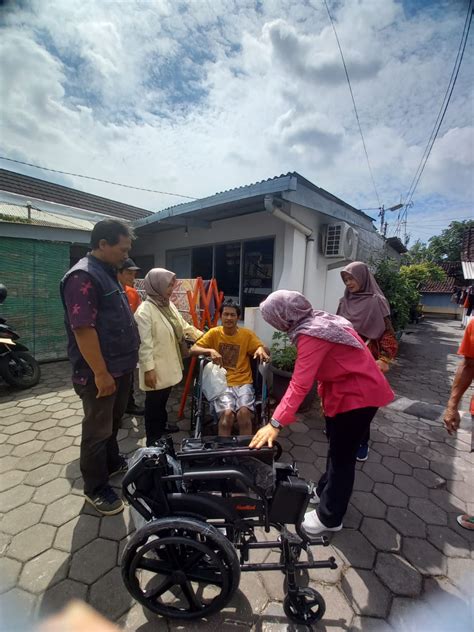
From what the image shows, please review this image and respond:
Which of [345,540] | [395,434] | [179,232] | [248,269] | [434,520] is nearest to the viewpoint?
[345,540]

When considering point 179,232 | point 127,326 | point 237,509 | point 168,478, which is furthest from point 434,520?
point 179,232

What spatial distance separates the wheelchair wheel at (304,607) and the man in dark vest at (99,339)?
1.27 metres

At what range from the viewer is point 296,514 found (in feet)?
4.33

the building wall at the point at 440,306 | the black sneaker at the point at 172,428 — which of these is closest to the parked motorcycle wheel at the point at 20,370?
the black sneaker at the point at 172,428

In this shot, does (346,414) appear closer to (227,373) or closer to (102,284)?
(227,373)

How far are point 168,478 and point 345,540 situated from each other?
1382 mm

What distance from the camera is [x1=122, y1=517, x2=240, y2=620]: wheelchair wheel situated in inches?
47.7

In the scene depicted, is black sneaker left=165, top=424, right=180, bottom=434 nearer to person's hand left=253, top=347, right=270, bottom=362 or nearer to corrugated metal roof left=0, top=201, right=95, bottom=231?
person's hand left=253, top=347, right=270, bottom=362

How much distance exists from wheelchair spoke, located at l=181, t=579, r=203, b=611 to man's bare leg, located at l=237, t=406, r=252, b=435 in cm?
122

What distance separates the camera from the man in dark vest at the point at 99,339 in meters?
1.64

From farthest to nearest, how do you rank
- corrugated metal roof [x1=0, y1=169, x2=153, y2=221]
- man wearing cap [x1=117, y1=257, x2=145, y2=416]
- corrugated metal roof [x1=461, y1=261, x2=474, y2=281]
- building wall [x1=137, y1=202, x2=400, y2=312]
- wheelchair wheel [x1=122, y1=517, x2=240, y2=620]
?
corrugated metal roof [x1=461, y1=261, x2=474, y2=281] < corrugated metal roof [x1=0, y1=169, x2=153, y2=221] < building wall [x1=137, y1=202, x2=400, y2=312] < man wearing cap [x1=117, y1=257, x2=145, y2=416] < wheelchair wheel [x1=122, y1=517, x2=240, y2=620]

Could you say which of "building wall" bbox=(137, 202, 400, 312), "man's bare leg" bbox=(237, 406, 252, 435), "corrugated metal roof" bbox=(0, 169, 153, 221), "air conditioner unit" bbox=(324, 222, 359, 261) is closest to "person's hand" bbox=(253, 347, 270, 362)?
"man's bare leg" bbox=(237, 406, 252, 435)

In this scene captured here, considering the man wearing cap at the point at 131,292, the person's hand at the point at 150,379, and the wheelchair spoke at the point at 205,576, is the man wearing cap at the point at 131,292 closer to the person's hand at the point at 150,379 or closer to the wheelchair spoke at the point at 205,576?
the person's hand at the point at 150,379

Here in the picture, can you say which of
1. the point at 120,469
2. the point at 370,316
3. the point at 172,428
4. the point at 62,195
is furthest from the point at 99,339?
the point at 62,195
